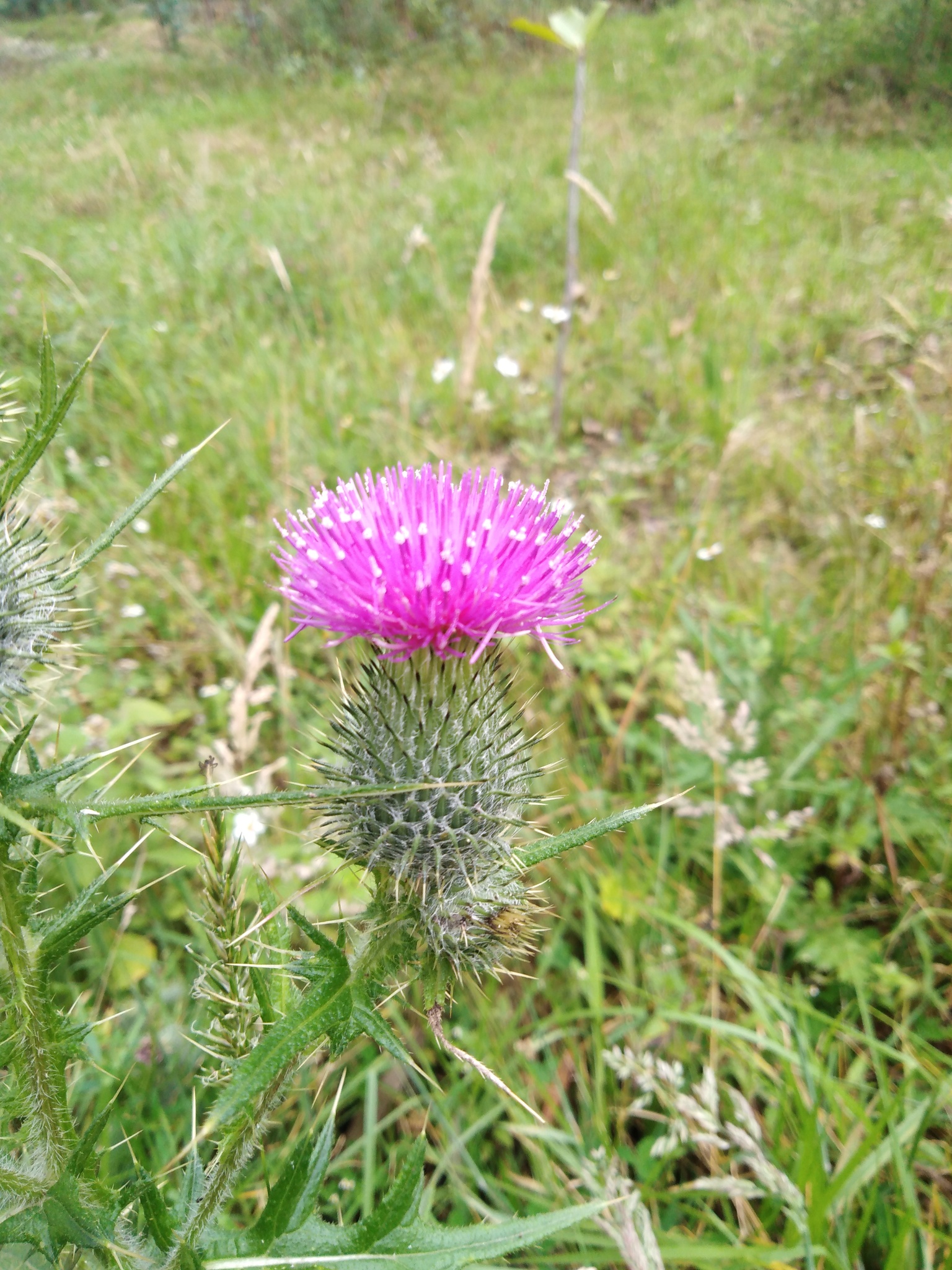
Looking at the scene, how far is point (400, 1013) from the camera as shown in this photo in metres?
2.44

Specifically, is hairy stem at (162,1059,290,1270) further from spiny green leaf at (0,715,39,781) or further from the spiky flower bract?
the spiky flower bract

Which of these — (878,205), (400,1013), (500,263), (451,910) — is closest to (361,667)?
(451,910)

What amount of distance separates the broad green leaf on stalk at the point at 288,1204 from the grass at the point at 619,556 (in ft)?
1.69

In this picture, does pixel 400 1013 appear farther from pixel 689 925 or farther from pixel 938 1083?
pixel 938 1083

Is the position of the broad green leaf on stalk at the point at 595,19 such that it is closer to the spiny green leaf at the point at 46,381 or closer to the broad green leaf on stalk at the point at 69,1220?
the spiny green leaf at the point at 46,381

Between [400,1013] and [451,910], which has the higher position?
[451,910]

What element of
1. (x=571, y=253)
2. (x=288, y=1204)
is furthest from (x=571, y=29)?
(x=288, y=1204)

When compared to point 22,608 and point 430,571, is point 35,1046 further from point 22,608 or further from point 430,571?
point 430,571

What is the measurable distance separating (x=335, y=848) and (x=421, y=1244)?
614 mm

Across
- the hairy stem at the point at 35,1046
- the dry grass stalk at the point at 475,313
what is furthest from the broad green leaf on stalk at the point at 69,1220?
the dry grass stalk at the point at 475,313

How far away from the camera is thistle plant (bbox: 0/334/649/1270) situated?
1.04m

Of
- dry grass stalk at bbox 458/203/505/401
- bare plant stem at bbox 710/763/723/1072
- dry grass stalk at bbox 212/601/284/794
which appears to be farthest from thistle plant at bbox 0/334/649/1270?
dry grass stalk at bbox 458/203/505/401

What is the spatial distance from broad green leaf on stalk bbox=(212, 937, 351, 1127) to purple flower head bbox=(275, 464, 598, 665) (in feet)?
1.84

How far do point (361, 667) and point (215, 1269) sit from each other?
988mm
